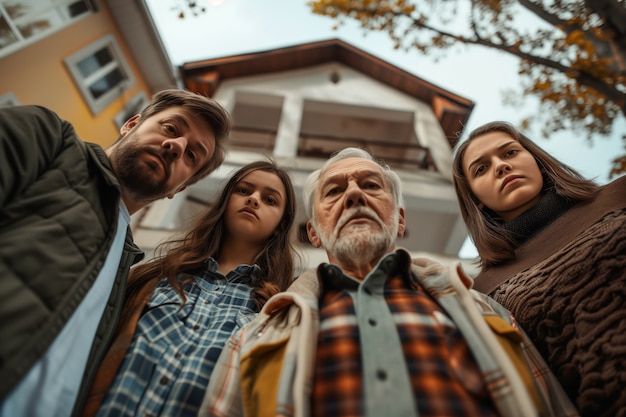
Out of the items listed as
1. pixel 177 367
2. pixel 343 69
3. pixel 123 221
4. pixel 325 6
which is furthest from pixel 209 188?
pixel 343 69

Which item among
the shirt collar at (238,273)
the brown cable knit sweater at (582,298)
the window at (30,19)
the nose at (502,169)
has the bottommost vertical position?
the shirt collar at (238,273)

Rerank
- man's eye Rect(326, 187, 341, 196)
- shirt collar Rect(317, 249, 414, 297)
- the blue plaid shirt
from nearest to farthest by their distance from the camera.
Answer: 1. the blue plaid shirt
2. shirt collar Rect(317, 249, 414, 297)
3. man's eye Rect(326, 187, 341, 196)

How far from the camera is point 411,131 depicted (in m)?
10.3

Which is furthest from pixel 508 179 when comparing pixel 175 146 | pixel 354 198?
pixel 175 146

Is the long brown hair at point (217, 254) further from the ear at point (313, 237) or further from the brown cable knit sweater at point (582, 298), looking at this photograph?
the brown cable knit sweater at point (582, 298)

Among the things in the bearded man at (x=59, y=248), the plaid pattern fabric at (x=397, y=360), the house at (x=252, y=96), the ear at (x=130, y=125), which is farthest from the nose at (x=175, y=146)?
the house at (x=252, y=96)

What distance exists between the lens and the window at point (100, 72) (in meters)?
6.68

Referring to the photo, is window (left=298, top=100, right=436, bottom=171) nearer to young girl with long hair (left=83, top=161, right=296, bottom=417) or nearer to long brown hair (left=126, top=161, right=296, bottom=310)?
long brown hair (left=126, top=161, right=296, bottom=310)

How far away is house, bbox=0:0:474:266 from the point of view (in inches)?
220

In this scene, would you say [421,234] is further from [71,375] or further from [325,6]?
[71,375]

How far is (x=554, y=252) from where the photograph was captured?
1.82 metres

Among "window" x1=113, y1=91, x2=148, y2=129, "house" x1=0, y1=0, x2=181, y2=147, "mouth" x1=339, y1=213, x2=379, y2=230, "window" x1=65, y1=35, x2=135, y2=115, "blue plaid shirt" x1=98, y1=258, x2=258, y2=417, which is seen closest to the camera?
"blue plaid shirt" x1=98, y1=258, x2=258, y2=417

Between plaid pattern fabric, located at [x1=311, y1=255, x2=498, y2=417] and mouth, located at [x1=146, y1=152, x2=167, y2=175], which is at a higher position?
mouth, located at [x1=146, y1=152, x2=167, y2=175]

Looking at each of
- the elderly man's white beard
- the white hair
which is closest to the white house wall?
the white hair
